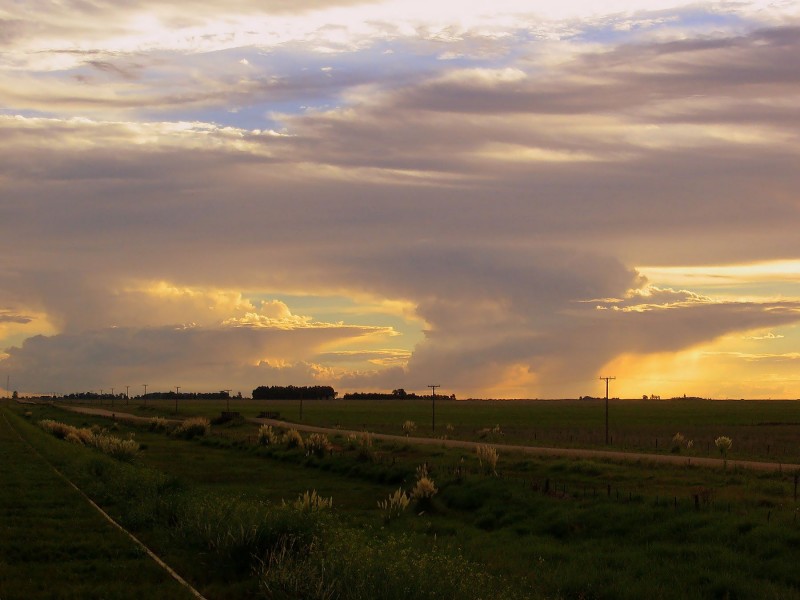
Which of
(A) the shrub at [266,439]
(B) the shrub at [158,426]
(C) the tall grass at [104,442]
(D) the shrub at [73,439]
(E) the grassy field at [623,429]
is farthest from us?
(B) the shrub at [158,426]

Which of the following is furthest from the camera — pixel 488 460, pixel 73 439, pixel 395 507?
pixel 73 439

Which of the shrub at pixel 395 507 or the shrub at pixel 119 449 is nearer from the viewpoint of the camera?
the shrub at pixel 395 507

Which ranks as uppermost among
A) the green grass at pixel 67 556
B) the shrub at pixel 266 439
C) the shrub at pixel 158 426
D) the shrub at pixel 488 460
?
the shrub at pixel 488 460

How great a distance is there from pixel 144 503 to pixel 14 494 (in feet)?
19.0

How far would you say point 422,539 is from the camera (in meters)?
21.6

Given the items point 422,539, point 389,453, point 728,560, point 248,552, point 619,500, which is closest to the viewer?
point 248,552

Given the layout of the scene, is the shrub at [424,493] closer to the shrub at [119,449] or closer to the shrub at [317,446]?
the shrub at [317,446]

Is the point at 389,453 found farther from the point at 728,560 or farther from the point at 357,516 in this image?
the point at 728,560

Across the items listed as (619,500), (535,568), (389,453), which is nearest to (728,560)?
(535,568)

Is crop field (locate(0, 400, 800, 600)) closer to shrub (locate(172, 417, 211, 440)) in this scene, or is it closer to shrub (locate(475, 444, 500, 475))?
shrub (locate(475, 444, 500, 475))

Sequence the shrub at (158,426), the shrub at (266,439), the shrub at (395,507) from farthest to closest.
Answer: the shrub at (158,426), the shrub at (266,439), the shrub at (395,507)

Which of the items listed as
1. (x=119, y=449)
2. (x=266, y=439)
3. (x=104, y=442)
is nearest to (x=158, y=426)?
(x=266, y=439)

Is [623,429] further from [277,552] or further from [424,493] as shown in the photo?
[277,552]

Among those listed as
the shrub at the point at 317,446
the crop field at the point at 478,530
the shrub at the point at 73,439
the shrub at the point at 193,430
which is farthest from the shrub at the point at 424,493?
the shrub at the point at 193,430
